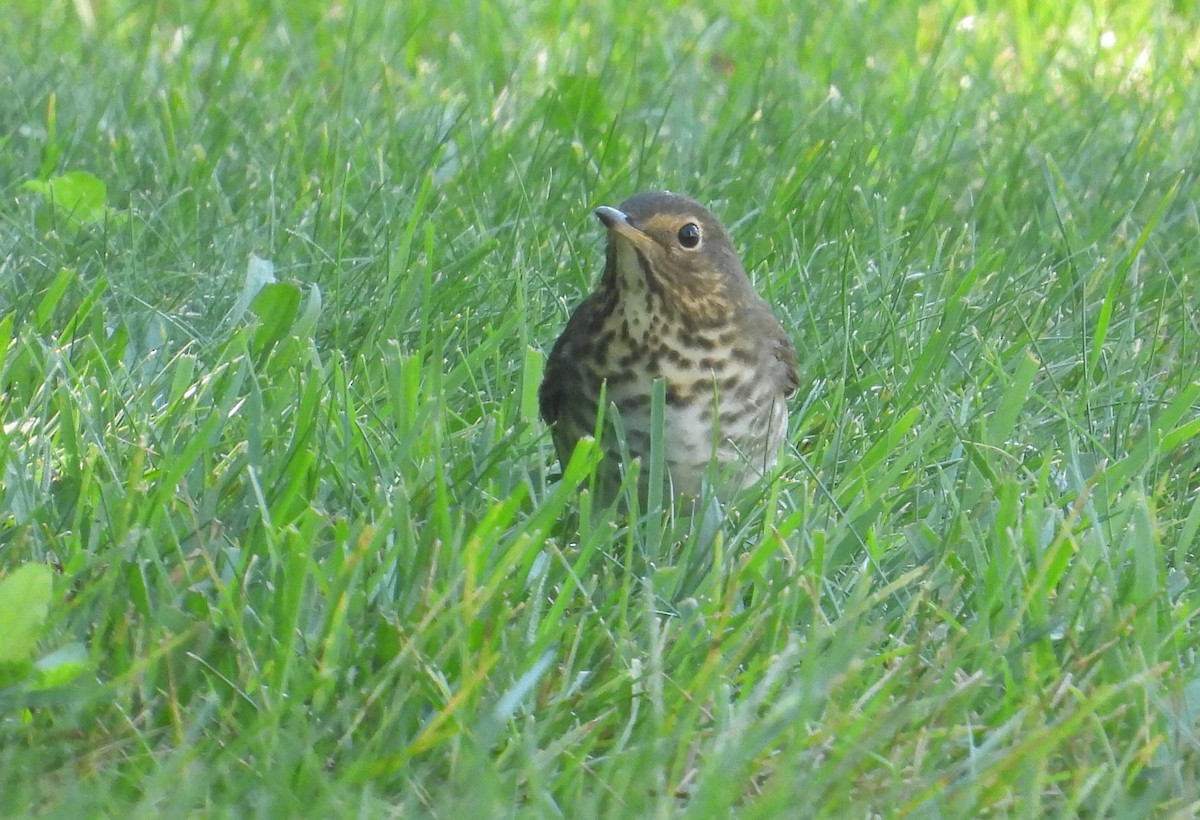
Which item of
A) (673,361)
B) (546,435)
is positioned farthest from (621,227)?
(546,435)

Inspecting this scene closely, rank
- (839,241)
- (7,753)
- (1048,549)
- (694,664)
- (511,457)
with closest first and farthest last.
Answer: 1. (7,753)
2. (694,664)
3. (1048,549)
4. (511,457)
5. (839,241)

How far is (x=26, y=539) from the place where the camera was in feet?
10.4

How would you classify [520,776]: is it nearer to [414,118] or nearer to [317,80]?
[414,118]

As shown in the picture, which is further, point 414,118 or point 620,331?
point 414,118

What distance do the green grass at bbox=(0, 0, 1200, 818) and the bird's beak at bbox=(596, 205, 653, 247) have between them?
1.03 feet

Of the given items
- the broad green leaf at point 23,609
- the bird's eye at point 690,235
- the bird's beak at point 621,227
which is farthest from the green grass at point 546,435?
the bird's eye at point 690,235

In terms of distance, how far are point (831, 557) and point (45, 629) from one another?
1.37 metres

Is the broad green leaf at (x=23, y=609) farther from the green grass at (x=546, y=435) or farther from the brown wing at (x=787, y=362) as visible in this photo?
the brown wing at (x=787, y=362)

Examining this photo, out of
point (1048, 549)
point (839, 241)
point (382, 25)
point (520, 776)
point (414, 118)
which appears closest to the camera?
point (520, 776)

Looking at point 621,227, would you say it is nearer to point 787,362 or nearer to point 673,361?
point 673,361

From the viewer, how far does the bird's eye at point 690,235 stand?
4156 mm

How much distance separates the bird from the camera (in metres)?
3.91

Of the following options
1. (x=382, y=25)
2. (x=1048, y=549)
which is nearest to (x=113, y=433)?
(x=1048, y=549)

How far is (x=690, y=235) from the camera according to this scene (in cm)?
418
